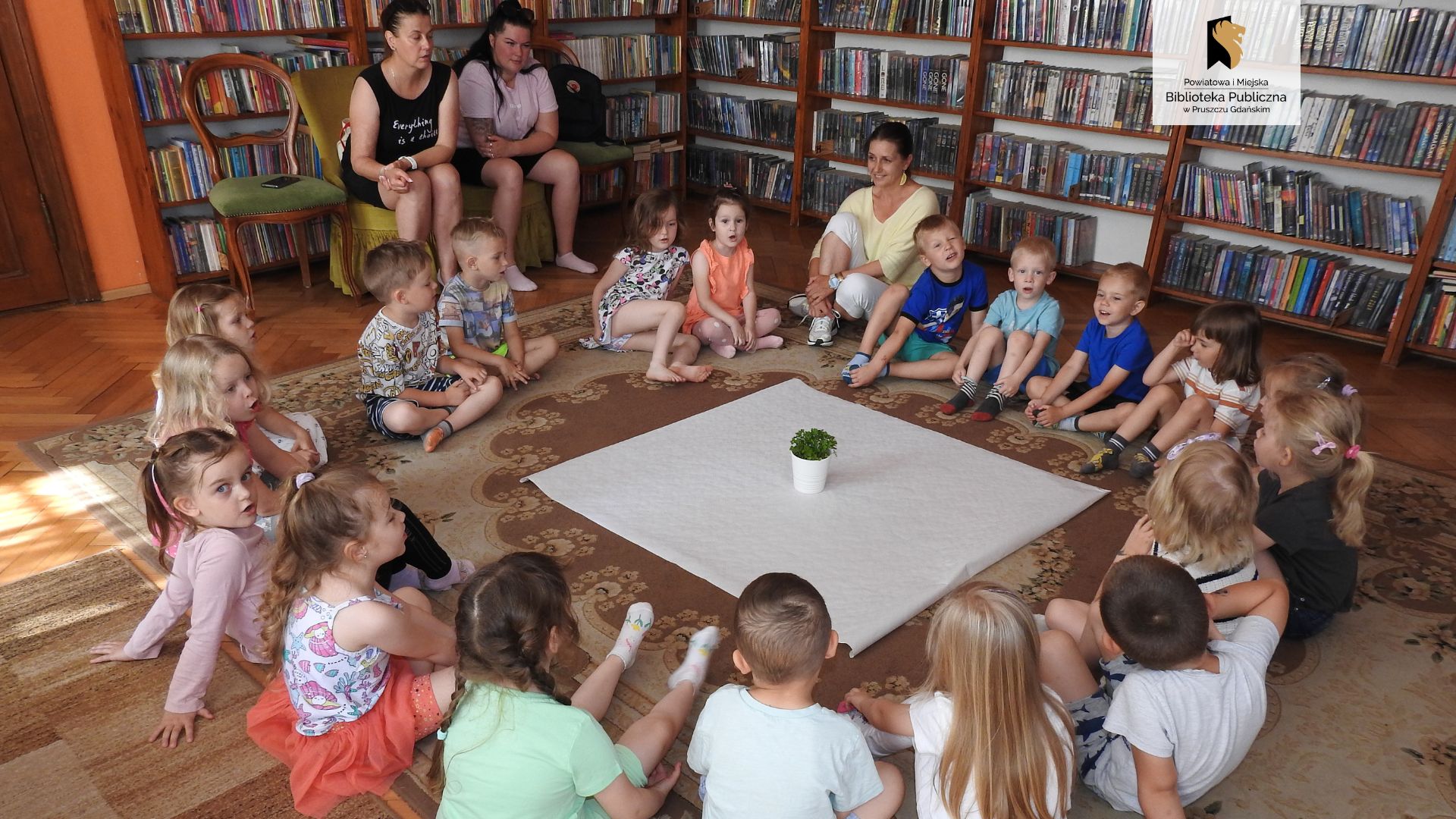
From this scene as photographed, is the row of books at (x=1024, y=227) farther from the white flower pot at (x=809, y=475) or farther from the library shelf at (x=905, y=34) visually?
the white flower pot at (x=809, y=475)

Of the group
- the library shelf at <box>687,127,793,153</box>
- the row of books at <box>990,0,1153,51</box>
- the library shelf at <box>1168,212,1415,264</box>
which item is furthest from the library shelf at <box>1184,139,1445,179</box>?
the library shelf at <box>687,127,793,153</box>

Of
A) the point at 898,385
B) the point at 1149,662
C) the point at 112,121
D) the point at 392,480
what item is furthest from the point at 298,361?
the point at 1149,662

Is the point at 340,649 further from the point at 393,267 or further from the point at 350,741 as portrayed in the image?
the point at 393,267

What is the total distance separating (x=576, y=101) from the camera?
5.07 meters

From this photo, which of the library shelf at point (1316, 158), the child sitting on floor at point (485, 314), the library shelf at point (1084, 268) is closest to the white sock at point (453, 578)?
the child sitting on floor at point (485, 314)

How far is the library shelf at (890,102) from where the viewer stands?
4965 mm

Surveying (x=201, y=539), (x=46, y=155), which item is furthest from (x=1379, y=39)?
(x=46, y=155)

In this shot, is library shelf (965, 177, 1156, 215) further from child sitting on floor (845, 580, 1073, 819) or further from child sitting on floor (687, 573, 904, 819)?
child sitting on floor (687, 573, 904, 819)

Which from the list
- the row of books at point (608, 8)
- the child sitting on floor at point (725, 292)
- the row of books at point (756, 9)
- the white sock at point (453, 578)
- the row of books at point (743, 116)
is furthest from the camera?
the row of books at point (743, 116)

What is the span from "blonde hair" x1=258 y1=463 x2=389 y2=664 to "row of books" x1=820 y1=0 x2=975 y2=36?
13.4ft

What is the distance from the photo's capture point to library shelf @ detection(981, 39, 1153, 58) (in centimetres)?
436

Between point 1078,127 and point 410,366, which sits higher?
point 1078,127

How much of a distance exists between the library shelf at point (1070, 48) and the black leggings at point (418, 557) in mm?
3706

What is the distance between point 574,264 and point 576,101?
2.98 ft
